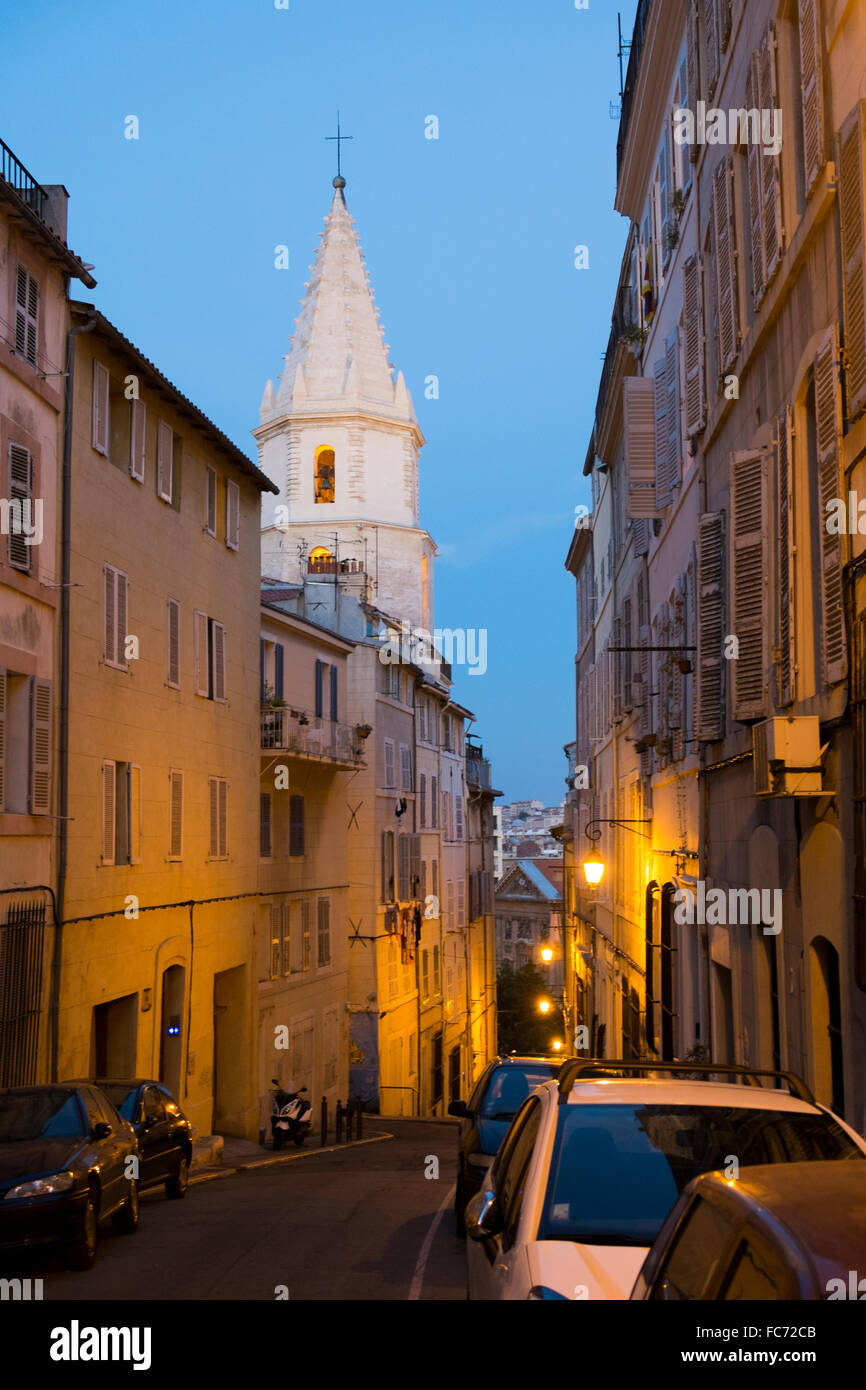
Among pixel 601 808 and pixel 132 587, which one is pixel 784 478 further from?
pixel 601 808

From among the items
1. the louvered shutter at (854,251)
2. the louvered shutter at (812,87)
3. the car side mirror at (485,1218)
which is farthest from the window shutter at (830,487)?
the car side mirror at (485,1218)

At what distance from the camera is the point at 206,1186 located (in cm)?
2050

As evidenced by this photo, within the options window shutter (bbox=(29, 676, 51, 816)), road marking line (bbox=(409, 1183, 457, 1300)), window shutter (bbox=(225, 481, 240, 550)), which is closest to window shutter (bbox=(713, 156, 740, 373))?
road marking line (bbox=(409, 1183, 457, 1300))

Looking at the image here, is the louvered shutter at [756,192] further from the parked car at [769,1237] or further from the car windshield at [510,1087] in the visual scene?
the parked car at [769,1237]

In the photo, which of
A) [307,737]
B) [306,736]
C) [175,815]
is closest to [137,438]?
[175,815]

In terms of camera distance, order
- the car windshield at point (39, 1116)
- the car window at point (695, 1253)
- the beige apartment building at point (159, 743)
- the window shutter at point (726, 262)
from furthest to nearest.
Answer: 1. the beige apartment building at point (159, 743)
2. the window shutter at point (726, 262)
3. the car windshield at point (39, 1116)
4. the car window at point (695, 1253)

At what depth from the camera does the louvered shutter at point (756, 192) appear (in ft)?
41.4

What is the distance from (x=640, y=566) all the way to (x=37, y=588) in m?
11.6

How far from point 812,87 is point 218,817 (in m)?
19.7

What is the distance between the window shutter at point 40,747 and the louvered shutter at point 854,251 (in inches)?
504

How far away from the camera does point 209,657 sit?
27516 mm

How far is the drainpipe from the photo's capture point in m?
19.3
